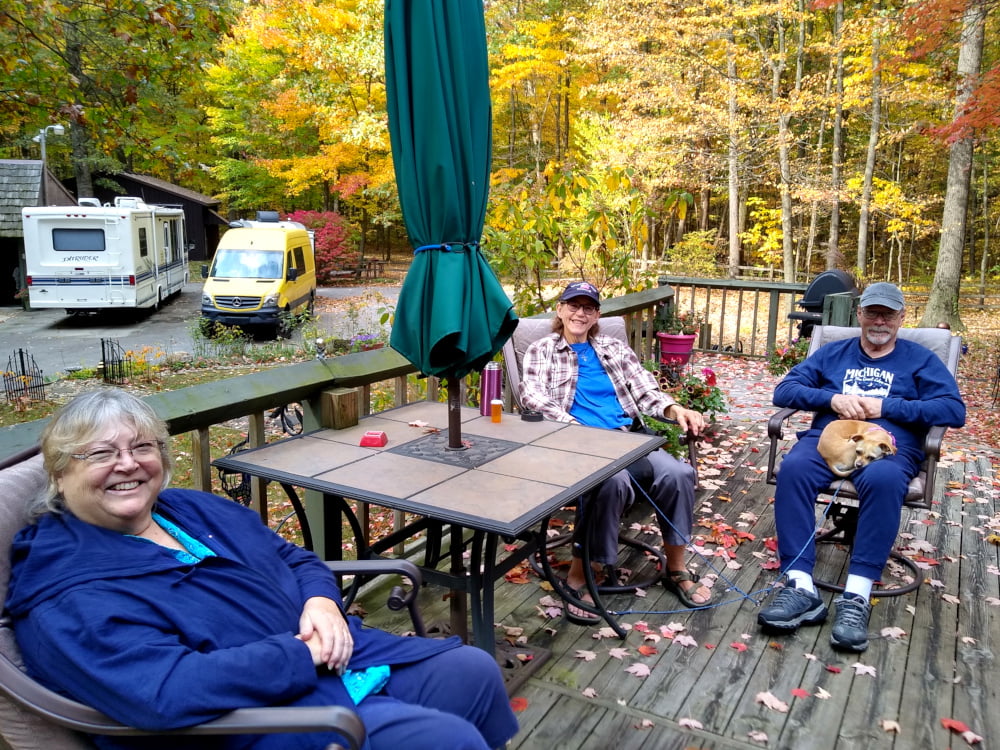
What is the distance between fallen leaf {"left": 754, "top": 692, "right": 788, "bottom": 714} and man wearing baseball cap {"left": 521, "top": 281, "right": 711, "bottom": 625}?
598 millimetres

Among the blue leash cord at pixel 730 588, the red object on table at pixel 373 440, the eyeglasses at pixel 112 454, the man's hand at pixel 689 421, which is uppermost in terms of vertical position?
the eyeglasses at pixel 112 454

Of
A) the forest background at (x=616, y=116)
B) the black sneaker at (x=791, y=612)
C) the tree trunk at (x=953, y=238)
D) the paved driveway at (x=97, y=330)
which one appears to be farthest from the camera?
the paved driveway at (x=97, y=330)

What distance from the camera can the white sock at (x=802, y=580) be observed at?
284cm

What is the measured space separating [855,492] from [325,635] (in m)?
2.20

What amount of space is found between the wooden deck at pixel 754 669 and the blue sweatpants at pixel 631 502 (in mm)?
252

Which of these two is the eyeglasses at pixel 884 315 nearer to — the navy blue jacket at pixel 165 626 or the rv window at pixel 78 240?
the navy blue jacket at pixel 165 626

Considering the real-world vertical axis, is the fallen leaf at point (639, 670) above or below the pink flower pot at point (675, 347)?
below

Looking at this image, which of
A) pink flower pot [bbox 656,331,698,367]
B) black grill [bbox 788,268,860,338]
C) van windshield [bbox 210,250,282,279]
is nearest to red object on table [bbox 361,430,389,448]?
pink flower pot [bbox 656,331,698,367]

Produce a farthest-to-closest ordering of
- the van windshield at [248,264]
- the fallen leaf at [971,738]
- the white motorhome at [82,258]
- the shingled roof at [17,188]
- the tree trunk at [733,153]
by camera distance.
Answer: the shingled roof at [17,188], the tree trunk at [733,153], the white motorhome at [82,258], the van windshield at [248,264], the fallen leaf at [971,738]

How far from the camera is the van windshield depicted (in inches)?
581

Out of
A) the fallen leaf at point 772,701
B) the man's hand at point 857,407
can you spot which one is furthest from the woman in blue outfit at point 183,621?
the man's hand at point 857,407

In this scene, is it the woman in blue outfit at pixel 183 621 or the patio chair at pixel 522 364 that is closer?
the woman in blue outfit at pixel 183 621

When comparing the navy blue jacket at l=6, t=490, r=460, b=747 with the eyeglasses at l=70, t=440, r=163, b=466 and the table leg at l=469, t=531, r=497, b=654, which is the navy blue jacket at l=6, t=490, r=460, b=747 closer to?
the eyeglasses at l=70, t=440, r=163, b=466

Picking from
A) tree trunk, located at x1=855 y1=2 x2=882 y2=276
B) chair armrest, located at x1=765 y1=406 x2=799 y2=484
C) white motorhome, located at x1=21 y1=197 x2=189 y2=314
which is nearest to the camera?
chair armrest, located at x1=765 y1=406 x2=799 y2=484
